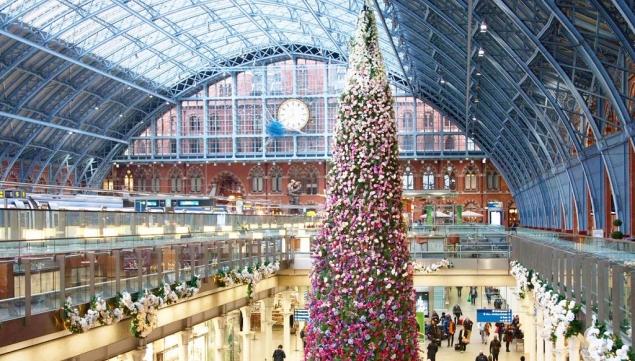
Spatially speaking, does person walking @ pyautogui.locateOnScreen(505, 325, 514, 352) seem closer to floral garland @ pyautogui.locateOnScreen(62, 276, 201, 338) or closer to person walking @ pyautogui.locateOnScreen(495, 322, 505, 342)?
person walking @ pyautogui.locateOnScreen(495, 322, 505, 342)

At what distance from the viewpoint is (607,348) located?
460 inches

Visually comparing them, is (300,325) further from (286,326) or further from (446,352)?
(446,352)

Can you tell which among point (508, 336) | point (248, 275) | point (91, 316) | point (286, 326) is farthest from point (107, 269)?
point (508, 336)

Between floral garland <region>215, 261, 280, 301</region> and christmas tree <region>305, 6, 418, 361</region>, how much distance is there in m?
10.1

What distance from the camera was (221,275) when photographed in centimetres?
2683

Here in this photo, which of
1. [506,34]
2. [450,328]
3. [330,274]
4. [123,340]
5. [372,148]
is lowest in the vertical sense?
[450,328]

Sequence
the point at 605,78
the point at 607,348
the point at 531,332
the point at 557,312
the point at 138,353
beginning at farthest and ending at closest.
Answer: the point at 531,332
the point at 605,78
the point at 138,353
the point at 557,312
the point at 607,348

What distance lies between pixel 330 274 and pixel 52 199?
71.5 feet

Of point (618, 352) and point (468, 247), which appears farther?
point (468, 247)

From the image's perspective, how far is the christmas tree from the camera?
16547 mm

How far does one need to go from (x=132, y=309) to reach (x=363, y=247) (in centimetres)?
512

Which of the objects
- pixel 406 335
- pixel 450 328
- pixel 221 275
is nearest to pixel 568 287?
pixel 406 335

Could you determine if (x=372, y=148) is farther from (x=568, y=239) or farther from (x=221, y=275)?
(x=221, y=275)

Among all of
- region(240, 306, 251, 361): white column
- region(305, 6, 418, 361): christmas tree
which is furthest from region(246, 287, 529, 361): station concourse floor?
region(305, 6, 418, 361): christmas tree
